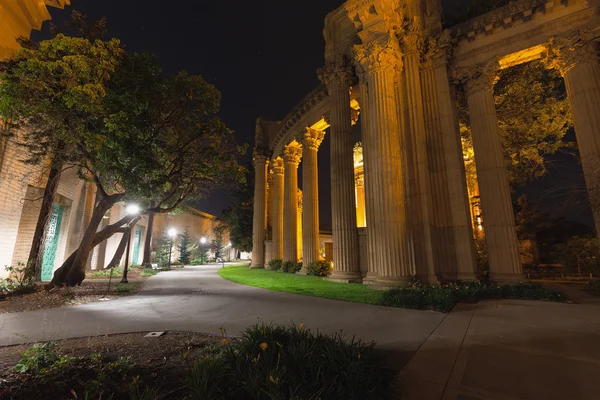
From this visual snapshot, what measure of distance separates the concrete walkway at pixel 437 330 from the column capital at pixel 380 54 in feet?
31.3

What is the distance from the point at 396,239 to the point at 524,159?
12.5 meters

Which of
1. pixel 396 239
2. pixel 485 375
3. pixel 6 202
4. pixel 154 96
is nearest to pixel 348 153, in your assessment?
pixel 396 239

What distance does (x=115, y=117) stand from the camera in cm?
909

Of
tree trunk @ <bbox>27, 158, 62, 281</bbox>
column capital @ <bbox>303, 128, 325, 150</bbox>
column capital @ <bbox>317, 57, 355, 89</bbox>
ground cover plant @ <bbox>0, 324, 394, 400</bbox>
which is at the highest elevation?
column capital @ <bbox>317, 57, 355, 89</bbox>

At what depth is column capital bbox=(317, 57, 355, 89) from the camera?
14.6m

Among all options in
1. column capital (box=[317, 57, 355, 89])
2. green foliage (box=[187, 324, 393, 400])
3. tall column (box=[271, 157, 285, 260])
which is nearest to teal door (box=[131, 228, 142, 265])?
tall column (box=[271, 157, 285, 260])

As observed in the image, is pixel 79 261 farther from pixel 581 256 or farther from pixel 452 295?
pixel 581 256

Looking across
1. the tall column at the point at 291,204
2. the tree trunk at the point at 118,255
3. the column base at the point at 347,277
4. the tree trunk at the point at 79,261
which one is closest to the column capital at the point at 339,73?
the tall column at the point at 291,204

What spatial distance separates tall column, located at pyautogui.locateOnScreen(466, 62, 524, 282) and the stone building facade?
4 centimetres

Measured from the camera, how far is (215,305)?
25.6 ft

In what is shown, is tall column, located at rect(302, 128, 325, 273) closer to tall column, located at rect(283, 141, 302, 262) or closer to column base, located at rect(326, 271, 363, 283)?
tall column, located at rect(283, 141, 302, 262)

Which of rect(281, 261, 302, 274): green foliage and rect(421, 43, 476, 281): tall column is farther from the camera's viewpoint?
rect(281, 261, 302, 274): green foliage

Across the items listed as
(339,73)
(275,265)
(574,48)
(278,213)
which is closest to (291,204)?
(278,213)

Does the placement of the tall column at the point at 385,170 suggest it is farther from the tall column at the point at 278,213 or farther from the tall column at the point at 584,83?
the tall column at the point at 278,213
